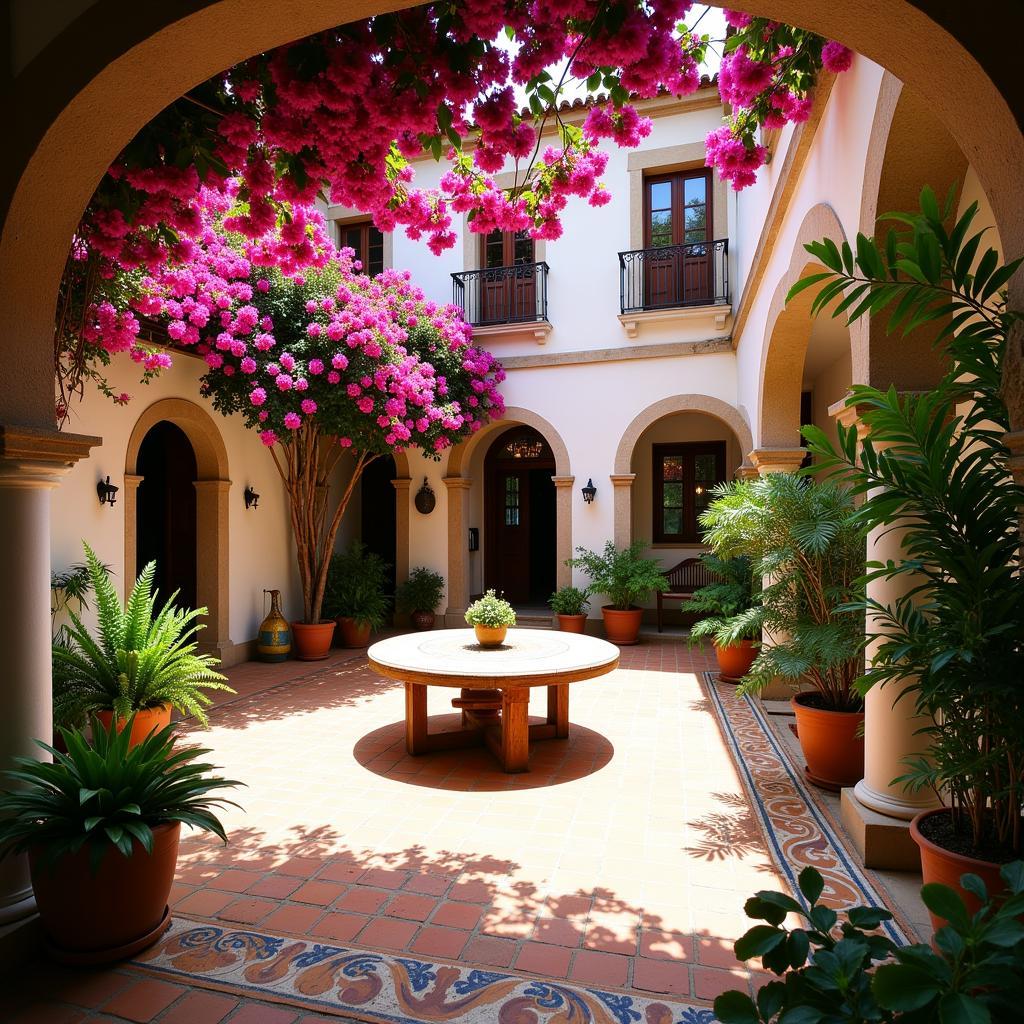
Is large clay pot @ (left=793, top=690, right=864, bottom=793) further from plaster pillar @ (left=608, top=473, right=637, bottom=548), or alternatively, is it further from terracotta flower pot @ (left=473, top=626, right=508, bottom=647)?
A: plaster pillar @ (left=608, top=473, right=637, bottom=548)

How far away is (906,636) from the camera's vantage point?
2.20m

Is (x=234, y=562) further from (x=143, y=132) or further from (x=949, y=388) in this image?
(x=949, y=388)

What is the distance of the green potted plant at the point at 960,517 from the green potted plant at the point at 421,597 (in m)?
8.60

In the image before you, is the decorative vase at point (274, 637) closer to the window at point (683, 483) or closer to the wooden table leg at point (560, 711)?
the wooden table leg at point (560, 711)

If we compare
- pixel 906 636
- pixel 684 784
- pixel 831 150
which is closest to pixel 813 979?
pixel 906 636

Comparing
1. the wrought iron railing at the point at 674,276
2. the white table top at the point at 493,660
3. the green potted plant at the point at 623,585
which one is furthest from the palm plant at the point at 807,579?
the wrought iron railing at the point at 674,276

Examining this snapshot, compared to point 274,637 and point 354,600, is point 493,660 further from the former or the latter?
point 354,600

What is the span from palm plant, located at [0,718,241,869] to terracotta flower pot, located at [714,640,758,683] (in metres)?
5.55

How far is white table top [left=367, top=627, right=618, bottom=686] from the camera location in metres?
4.37

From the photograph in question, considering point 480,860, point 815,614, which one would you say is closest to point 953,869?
point 480,860

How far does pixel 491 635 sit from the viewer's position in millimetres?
5277

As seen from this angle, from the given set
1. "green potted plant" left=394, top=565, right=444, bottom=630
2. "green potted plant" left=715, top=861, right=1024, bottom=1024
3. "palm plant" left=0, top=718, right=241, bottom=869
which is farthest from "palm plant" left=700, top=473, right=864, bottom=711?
"green potted plant" left=394, top=565, right=444, bottom=630

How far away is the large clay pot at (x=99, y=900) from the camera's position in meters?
2.42

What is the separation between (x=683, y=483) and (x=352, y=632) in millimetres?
5793
